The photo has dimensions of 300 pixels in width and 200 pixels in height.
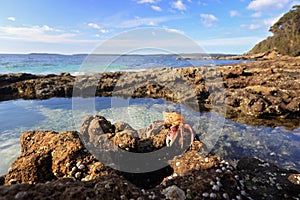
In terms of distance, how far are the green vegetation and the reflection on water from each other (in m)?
53.2

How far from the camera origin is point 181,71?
22828 millimetres

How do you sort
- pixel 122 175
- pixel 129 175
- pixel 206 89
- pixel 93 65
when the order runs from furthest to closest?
pixel 93 65 < pixel 206 89 < pixel 129 175 < pixel 122 175

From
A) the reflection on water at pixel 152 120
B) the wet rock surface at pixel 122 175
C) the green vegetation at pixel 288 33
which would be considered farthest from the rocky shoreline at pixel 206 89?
the green vegetation at pixel 288 33

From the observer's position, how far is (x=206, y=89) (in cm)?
1881

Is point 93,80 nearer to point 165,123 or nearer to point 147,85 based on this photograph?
point 147,85

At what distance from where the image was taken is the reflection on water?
8414 millimetres

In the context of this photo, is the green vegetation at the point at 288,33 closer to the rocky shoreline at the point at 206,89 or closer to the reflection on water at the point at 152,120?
the rocky shoreline at the point at 206,89

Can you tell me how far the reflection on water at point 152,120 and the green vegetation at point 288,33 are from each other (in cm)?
5317

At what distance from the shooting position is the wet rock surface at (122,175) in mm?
3084

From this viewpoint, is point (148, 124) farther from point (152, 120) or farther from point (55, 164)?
point (55, 164)

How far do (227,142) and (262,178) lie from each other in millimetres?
3855

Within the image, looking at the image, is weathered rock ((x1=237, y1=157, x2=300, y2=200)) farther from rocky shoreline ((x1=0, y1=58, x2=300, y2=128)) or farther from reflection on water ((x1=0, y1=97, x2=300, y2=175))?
rocky shoreline ((x1=0, y1=58, x2=300, y2=128))

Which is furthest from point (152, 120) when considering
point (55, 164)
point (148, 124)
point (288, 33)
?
point (288, 33)

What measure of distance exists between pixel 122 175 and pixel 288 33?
80953 millimetres
